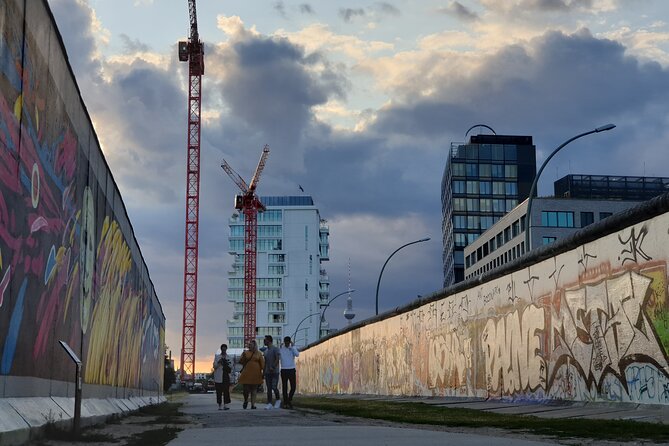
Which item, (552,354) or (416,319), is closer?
(552,354)

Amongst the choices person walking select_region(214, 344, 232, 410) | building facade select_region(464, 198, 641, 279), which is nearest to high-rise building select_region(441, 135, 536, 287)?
building facade select_region(464, 198, 641, 279)


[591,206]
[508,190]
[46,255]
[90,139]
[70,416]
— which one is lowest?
[70,416]

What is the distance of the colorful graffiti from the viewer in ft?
43.0

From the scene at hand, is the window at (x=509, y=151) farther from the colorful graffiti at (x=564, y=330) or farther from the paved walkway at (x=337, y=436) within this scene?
the paved walkway at (x=337, y=436)

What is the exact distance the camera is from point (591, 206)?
96125mm

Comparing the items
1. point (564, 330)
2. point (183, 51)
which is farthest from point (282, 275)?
point (564, 330)

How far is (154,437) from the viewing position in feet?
31.1

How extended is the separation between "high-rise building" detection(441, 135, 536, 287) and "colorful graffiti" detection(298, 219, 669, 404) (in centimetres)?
10297

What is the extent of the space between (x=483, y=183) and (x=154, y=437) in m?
125

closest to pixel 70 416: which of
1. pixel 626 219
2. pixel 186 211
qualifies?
pixel 626 219

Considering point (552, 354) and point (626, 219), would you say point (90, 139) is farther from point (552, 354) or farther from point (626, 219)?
point (552, 354)

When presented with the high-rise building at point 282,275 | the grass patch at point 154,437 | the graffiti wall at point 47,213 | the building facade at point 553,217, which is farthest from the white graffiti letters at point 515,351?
the high-rise building at point 282,275

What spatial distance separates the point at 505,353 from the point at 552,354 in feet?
10.3

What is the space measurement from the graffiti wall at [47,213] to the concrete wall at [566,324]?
7.74 metres
